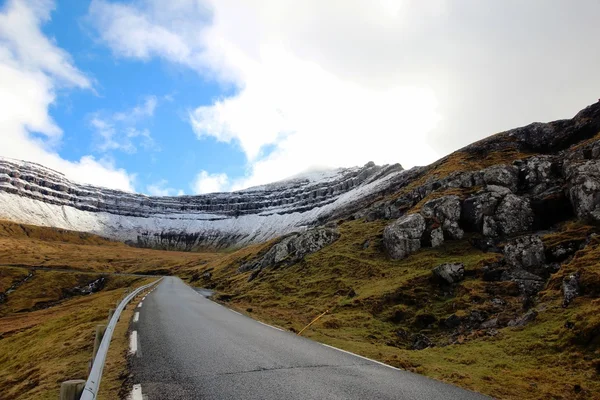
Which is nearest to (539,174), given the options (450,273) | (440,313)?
(450,273)

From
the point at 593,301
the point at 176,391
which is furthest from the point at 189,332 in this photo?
the point at 593,301

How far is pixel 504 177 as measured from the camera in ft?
136

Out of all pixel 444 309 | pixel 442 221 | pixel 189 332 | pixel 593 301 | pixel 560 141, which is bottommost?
pixel 444 309

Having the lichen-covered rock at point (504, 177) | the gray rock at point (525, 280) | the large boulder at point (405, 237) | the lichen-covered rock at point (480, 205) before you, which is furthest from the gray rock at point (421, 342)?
the lichen-covered rock at point (504, 177)

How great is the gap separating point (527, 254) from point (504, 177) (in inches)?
744

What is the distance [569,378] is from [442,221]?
29.8 m

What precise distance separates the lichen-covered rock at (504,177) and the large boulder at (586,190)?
863cm

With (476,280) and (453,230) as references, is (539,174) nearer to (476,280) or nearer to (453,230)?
(453,230)

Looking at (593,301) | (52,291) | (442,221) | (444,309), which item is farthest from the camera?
(52,291)

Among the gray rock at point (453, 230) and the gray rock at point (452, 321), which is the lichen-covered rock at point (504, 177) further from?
the gray rock at point (452, 321)

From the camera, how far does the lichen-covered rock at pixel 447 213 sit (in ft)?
121

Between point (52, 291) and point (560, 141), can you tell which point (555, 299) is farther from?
point (52, 291)

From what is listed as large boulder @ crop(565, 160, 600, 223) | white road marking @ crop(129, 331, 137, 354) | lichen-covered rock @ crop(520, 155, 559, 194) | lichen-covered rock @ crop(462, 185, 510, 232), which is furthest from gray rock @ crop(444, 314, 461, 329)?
lichen-covered rock @ crop(520, 155, 559, 194)

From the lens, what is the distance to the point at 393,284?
29312 mm
